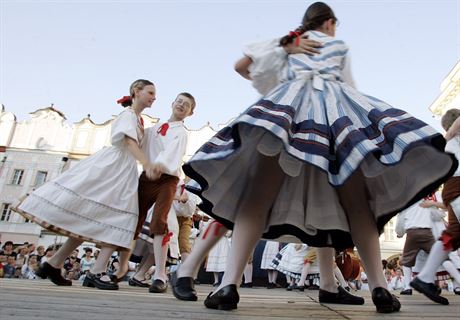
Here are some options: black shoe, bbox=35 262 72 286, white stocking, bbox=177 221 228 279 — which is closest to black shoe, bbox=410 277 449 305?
white stocking, bbox=177 221 228 279

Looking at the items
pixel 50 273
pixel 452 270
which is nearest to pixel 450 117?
pixel 452 270

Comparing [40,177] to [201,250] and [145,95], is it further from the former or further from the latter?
[201,250]

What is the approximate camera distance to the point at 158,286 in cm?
313

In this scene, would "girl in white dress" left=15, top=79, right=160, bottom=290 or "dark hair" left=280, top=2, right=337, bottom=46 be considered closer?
"dark hair" left=280, top=2, right=337, bottom=46

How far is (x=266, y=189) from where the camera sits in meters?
1.70

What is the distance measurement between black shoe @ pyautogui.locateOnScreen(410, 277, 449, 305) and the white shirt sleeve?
197 cm

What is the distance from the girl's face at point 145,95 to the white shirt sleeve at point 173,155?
18.9 inches

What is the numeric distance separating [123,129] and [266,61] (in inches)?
62.2

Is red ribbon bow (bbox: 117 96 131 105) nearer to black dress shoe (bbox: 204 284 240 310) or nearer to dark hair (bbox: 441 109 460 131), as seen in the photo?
black dress shoe (bbox: 204 284 240 310)

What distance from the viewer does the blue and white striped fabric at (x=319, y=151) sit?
1.46 meters

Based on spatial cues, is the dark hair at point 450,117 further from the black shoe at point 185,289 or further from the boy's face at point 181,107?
the black shoe at point 185,289

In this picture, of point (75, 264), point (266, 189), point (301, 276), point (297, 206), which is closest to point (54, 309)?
point (266, 189)

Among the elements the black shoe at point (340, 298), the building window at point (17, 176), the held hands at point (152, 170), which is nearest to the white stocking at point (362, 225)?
the black shoe at point (340, 298)

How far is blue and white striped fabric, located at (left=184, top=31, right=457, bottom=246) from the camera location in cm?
146
